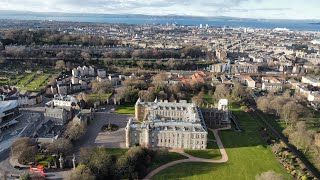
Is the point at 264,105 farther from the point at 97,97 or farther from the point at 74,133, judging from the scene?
the point at 74,133

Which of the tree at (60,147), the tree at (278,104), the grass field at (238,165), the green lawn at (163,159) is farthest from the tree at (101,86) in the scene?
the tree at (278,104)

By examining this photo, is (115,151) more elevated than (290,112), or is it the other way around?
(290,112)

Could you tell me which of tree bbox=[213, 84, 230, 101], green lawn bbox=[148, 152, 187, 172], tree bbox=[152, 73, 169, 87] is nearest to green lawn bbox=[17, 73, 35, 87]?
tree bbox=[152, 73, 169, 87]

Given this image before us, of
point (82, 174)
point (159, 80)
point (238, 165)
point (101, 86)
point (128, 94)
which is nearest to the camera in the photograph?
point (82, 174)

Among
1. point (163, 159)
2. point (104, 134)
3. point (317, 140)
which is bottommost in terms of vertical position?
point (163, 159)

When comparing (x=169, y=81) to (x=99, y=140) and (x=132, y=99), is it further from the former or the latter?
(x=99, y=140)

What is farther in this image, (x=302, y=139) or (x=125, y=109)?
(x=125, y=109)

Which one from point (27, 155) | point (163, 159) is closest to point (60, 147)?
point (27, 155)

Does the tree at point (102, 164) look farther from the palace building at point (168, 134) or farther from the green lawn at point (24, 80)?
the green lawn at point (24, 80)
